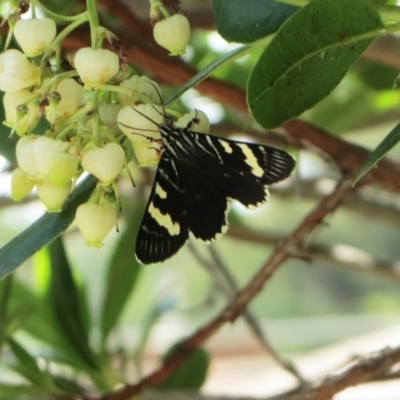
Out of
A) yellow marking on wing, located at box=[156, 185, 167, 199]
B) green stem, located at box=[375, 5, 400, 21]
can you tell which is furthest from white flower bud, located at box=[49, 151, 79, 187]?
green stem, located at box=[375, 5, 400, 21]

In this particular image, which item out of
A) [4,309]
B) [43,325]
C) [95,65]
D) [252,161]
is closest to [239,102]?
[252,161]

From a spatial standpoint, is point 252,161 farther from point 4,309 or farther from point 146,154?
point 4,309

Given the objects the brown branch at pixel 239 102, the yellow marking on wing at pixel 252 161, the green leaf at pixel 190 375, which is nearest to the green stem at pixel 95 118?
the yellow marking on wing at pixel 252 161

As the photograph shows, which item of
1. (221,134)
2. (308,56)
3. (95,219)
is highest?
(221,134)

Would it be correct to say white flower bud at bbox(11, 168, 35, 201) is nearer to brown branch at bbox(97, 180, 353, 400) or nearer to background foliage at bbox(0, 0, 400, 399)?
background foliage at bbox(0, 0, 400, 399)

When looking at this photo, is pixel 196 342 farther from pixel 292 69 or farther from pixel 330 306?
pixel 330 306
